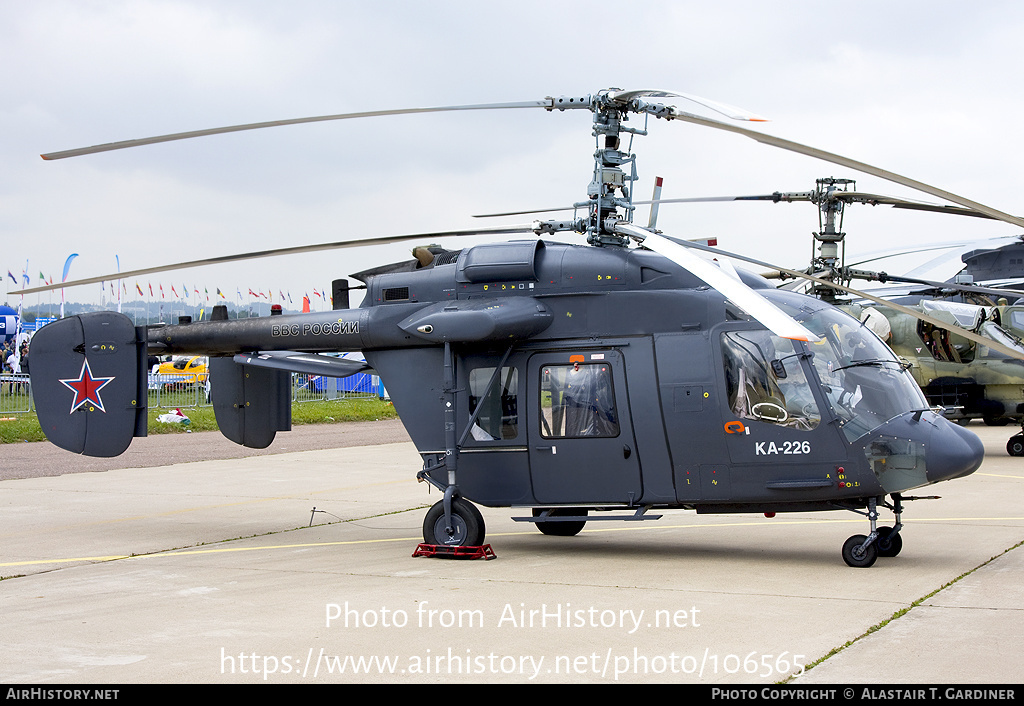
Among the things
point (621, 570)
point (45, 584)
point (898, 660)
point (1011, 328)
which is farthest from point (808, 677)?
point (1011, 328)

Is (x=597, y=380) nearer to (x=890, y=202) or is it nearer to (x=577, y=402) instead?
(x=577, y=402)

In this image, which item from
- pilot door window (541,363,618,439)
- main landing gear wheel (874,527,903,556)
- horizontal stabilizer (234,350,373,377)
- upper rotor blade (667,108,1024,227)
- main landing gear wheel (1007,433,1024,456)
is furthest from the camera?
main landing gear wheel (1007,433,1024,456)

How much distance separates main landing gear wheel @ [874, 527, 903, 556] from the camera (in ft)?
29.6

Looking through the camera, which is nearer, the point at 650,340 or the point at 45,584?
the point at 45,584

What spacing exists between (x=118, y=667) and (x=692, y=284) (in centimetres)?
578

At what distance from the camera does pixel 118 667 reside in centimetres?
562

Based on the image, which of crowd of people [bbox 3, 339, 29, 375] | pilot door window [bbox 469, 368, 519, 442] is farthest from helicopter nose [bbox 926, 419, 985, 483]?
crowd of people [bbox 3, 339, 29, 375]

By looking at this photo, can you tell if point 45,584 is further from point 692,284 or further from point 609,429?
point 692,284

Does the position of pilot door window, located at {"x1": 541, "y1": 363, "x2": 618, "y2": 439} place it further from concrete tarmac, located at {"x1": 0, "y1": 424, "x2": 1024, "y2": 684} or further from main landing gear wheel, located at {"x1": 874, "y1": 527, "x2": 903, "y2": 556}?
main landing gear wheel, located at {"x1": 874, "y1": 527, "x2": 903, "y2": 556}

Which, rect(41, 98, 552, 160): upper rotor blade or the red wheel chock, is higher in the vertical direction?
rect(41, 98, 552, 160): upper rotor blade

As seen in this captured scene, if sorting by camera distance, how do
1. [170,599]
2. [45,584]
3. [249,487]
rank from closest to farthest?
[170,599]
[45,584]
[249,487]

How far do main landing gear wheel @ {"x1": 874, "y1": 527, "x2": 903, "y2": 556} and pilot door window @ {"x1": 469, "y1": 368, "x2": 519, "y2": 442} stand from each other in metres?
3.35

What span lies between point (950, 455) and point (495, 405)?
3.96 m

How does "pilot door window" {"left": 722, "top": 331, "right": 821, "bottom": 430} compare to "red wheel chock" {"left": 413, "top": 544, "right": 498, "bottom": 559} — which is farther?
"red wheel chock" {"left": 413, "top": 544, "right": 498, "bottom": 559}
